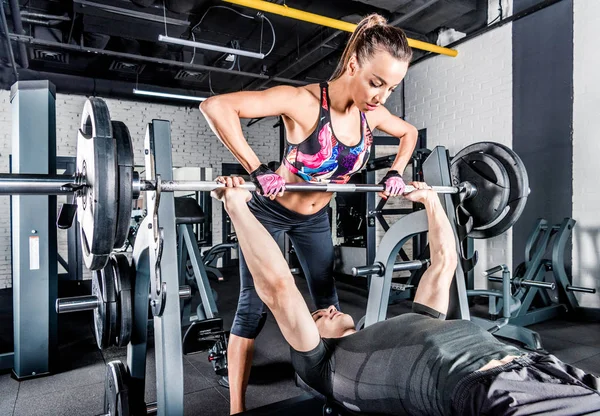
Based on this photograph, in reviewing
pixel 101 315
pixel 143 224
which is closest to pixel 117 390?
pixel 101 315

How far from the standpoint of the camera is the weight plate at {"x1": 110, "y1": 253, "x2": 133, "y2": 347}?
1.37 metres

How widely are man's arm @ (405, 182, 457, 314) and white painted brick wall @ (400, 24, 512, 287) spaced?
2419 millimetres

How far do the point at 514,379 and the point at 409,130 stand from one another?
4.05 feet

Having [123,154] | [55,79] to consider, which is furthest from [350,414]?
[55,79]

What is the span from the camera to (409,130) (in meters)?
1.81

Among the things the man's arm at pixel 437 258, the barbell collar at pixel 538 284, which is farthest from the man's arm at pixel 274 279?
the barbell collar at pixel 538 284

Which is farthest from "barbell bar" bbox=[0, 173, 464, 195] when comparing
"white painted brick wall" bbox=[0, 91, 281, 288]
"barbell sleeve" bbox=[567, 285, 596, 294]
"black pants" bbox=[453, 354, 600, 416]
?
"white painted brick wall" bbox=[0, 91, 281, 288]

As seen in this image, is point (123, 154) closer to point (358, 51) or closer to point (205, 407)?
point (358, 51)

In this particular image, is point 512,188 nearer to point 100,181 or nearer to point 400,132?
point 400,132

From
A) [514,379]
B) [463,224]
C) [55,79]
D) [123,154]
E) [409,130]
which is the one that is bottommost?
[514,379]

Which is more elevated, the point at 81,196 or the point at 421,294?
the point at 81,196

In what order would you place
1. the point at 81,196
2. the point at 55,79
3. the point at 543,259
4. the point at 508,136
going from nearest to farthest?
1. the point at 81,196
2. the point at 543,259
3. the point at 508,136
4. the point at 55,79

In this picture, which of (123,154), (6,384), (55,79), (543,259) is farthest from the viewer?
(55,79)

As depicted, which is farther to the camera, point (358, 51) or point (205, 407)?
point (205, 407)
